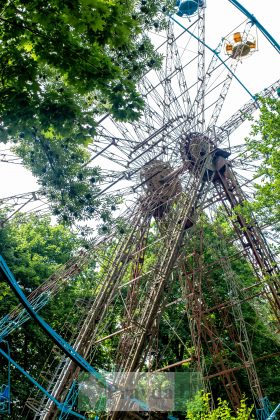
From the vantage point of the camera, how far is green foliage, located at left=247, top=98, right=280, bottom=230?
10.0m

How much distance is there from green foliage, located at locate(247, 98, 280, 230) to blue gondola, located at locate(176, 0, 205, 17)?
6.32 metres

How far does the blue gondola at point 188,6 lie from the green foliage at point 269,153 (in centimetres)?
632

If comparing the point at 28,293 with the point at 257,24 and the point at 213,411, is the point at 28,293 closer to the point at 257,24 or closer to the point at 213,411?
the point at 213,411

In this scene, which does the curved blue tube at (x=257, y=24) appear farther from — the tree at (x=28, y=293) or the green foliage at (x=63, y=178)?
the tree at (x=28, y=293)

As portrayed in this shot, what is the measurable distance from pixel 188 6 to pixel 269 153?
7.64 meters

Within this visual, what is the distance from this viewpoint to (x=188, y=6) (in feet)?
50.9

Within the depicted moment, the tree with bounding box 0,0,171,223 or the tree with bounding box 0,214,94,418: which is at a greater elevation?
the tree with bounding box 0,0,171,223

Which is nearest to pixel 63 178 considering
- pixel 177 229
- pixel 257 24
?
pixel 177 229

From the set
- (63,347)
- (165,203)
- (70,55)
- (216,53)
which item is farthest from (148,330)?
(216,53)

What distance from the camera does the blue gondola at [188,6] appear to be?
1548 centimetres

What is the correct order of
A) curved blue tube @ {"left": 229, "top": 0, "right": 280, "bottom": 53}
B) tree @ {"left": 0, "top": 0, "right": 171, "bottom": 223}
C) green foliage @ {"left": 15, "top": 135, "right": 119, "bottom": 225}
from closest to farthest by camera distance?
tree @ {"left": 0, "top": 0, "right": 171, "bottom": 223}, green foliage @ {"left": 15, "top": 135, "right": 119, "bottom": 225}, curved blue tube @ {"left": 229, "top": 0, "right": 280, "bottom": 53}

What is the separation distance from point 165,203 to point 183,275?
9.19ft

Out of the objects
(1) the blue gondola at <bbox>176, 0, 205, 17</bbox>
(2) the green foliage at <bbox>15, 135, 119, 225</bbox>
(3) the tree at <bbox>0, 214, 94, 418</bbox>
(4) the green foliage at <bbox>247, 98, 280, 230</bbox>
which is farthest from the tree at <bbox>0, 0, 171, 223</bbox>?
(1) the blue gondola at <bbox>176, 0, 205, 17</bbox>

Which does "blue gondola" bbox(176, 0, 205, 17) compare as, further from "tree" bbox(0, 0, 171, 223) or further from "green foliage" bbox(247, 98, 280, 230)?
"tree" bbox(0, 0, 171, 223)
